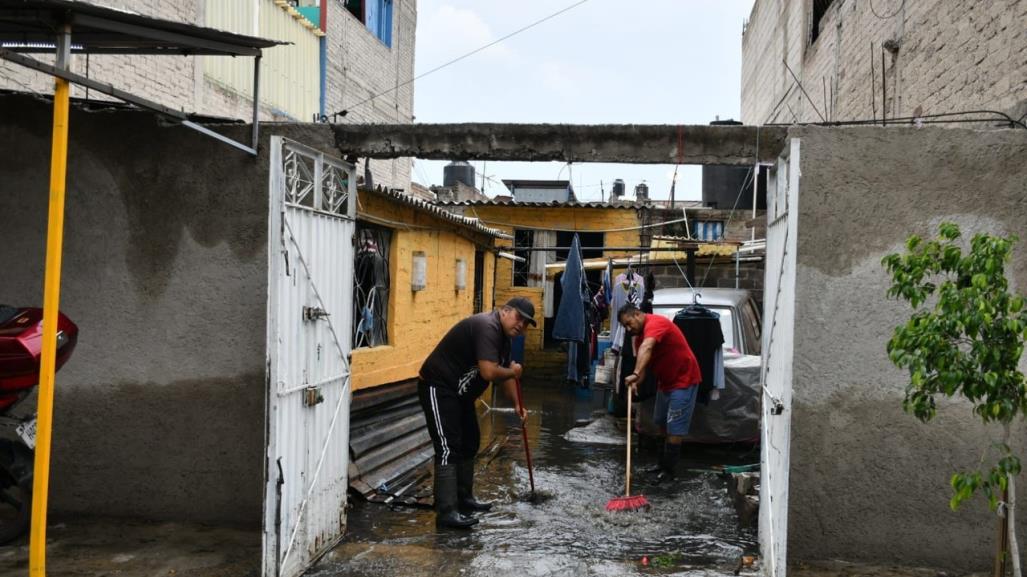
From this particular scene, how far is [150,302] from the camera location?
19.3 ft

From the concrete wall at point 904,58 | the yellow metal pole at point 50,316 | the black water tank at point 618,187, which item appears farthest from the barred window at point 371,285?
the black water tank at point 618,187

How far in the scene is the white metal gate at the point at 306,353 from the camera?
4.66 meters

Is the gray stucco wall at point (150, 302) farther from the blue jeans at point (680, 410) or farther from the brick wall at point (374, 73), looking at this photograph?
the brick wall at point (374, 73)

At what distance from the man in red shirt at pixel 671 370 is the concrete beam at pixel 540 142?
219 cm

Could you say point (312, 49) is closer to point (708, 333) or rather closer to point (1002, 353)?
point (708, 333)

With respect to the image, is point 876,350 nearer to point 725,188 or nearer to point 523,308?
point 523,308

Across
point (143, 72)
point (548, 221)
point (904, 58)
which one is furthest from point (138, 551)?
point (548, 221)

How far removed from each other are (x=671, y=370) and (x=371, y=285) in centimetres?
343

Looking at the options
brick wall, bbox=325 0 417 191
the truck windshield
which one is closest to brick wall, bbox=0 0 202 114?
brick wall, bbox=325 0 417 191

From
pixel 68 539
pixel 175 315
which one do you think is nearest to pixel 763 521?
pixel 175 315

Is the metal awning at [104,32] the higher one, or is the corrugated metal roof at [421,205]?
the metal awning at [104,32]

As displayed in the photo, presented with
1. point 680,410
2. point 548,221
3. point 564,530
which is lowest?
point 564,530

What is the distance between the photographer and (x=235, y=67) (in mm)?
10562

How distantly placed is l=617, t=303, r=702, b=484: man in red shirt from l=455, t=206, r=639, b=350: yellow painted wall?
11.3 meters
